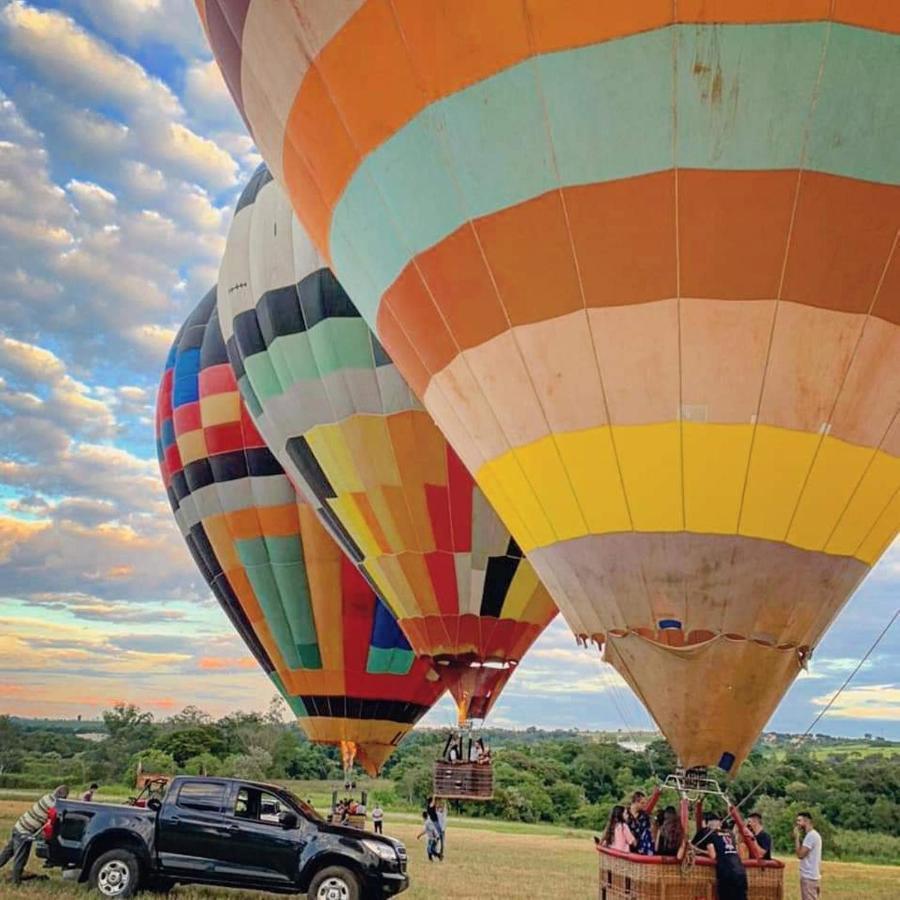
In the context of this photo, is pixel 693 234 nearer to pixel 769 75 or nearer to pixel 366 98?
pixel 769 75

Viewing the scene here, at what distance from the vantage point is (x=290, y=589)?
1412cm

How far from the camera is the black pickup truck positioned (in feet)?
25.3

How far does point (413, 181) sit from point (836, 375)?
264 centimetres

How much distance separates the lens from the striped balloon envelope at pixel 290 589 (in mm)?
13977

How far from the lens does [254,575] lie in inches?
566

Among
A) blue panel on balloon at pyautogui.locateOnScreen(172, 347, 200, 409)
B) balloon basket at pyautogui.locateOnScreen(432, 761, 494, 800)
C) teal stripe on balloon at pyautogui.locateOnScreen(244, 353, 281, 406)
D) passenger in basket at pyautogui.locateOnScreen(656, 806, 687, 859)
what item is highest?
blue panel on balloon at pyautogui.locateOnScreen(172, 347, 200, 409)

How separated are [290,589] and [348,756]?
2.48 metres

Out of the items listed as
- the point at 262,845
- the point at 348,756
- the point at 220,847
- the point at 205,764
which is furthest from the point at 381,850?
the point at 205,764

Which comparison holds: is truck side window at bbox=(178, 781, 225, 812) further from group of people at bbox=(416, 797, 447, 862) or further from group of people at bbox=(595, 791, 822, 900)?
group of people at bbox=(416, 797, 447, 862)

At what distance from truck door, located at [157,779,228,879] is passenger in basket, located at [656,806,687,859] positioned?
137 inches

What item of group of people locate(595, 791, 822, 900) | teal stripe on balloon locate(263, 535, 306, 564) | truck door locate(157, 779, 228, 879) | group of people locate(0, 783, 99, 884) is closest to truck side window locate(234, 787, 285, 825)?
truck door locate(157, 779, 228, 879)

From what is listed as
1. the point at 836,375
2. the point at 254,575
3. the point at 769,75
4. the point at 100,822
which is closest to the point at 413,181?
the point at 769,75

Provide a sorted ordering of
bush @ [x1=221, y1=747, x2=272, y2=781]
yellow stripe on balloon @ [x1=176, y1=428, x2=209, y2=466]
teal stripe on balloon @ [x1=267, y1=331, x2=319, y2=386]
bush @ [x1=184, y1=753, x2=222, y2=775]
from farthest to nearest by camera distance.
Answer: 1. bush @ [x1=184, y1=753, x2=222, y2=775]
2. bush @ [x1=221, y1=747, x2=272, y2=781]
3. yellow stripe on balloon @ [x1=176, y1=428, x2=209, y2=466]
4. teal stripe on balloon @ [x1=267, y1=331, x2=319, y2=386]

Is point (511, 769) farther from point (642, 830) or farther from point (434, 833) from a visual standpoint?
point (642, 830)
